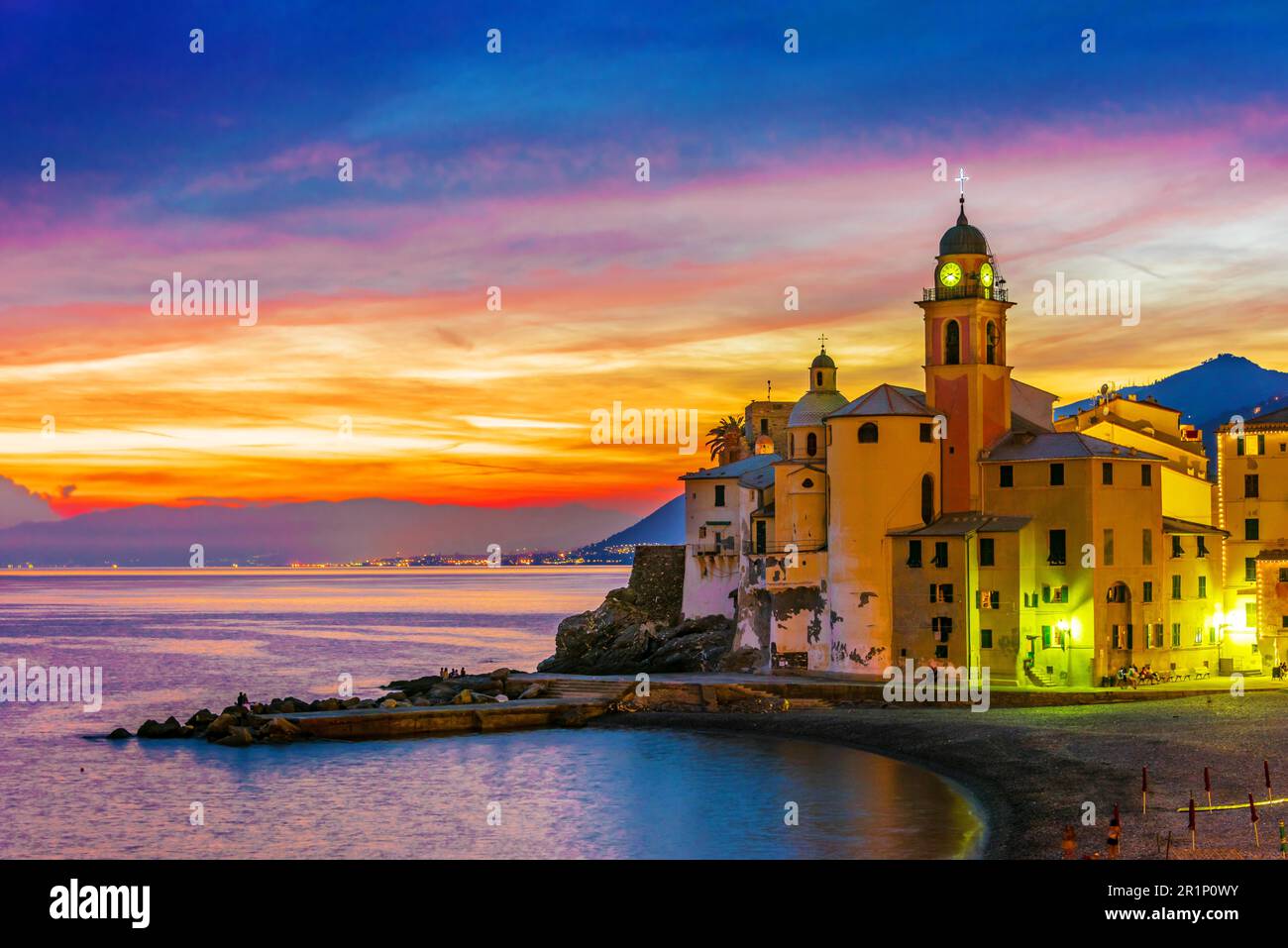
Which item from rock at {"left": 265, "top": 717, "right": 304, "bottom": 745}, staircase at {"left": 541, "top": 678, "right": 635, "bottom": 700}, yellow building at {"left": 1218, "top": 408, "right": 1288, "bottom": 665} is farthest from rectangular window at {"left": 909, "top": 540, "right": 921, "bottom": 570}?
rock at {"left": 265, "top": 717, "right": 304, "bottom": 745}

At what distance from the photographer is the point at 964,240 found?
219ft

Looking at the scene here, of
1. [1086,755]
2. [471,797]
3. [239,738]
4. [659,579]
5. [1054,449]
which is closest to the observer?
[1086,755]

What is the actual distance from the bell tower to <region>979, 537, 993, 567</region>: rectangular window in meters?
2.32

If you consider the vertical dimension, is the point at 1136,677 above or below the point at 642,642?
below

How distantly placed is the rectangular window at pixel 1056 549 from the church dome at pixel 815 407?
15557 millimetres

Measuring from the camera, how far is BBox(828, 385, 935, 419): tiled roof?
64.8 metres

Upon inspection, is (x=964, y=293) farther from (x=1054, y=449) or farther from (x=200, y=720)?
(x=200, y=720)

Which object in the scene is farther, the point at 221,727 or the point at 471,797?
the point at 221,727

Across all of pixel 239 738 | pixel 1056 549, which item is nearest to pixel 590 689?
pixel 239 738

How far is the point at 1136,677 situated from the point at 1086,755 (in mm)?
16653

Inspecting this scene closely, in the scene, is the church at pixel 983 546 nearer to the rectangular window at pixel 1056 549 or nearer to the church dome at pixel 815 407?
the rectangular window at pixel 1056 549

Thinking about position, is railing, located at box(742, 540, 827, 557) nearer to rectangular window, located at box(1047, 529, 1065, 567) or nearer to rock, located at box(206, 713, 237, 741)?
rectangular window, located at box(1047, 529, 1065, 567)
